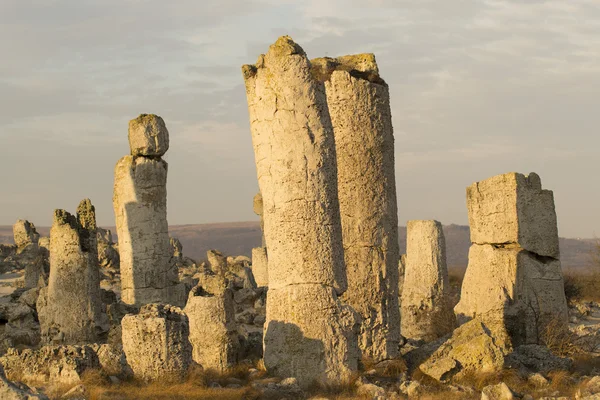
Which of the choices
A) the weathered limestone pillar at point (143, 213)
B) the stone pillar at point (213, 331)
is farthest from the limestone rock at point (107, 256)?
the stone pillar at point (213, 331)

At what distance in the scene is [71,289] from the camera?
610 inches

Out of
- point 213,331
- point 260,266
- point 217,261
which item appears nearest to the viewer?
point 213,331

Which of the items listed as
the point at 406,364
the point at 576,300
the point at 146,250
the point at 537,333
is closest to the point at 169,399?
the point at 406,364

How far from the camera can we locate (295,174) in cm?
1102

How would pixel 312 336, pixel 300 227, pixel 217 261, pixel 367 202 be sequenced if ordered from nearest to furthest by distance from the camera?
1. pixel 312 336
2. pixel 300 227
3. pixel 367 202
4. pixel 217 261

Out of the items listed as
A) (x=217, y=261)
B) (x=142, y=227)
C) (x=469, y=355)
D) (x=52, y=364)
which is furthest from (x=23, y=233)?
(x=469, y=355)

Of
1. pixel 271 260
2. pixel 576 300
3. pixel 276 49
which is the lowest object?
pixel 576 300

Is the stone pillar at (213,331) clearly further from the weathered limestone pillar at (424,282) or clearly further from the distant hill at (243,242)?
the distant hill at (243,242)

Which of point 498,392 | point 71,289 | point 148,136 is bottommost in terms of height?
point 498,392

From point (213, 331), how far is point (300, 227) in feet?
6.60

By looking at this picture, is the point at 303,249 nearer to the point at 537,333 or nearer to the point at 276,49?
the point at 276,49

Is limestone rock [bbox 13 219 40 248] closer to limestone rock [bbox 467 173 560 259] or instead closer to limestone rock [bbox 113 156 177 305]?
limestone rock [bbox 113 156 177 305]

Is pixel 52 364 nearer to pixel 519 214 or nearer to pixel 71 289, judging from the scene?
pixel 71 289

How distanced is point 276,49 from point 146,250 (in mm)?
8223
